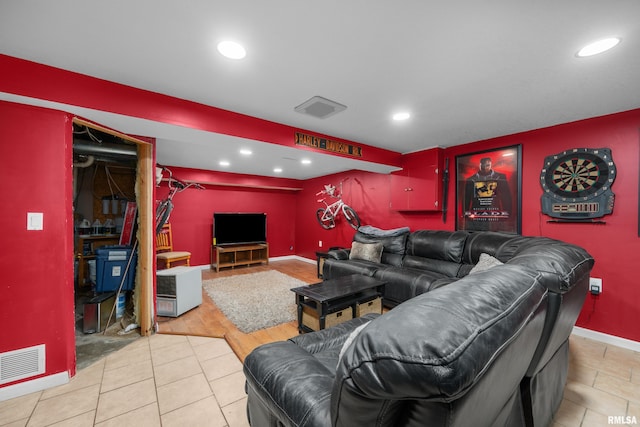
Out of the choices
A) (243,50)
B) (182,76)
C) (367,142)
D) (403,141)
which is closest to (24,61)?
(182,76)

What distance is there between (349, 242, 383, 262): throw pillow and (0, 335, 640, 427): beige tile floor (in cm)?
233

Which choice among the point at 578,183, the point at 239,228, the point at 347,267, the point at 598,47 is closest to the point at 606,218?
the point at 578,183

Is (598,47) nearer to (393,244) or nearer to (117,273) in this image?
(393,244)

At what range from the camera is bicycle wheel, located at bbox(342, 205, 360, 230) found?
507 centimetres

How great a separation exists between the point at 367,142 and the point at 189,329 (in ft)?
10.9

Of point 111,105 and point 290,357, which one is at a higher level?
point 111,105

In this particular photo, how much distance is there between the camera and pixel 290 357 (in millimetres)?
1161

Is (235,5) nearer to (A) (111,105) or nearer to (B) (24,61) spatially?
(A) (111,105)

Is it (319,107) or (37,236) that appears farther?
(319,107)

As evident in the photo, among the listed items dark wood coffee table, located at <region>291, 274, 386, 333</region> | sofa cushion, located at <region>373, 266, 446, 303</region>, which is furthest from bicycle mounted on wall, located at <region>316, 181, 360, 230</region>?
dark wood coffee table, located at <region>291, 274, 386, 333</region>

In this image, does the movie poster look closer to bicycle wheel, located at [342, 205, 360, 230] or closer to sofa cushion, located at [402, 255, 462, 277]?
sofa cushion, located at [402, 255, 462, 277]

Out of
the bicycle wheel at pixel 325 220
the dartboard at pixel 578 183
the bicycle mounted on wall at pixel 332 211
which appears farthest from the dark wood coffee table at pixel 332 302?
the bicycle wheel at pixel 325 220

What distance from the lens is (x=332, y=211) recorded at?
18.9ft

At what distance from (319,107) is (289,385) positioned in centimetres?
217
